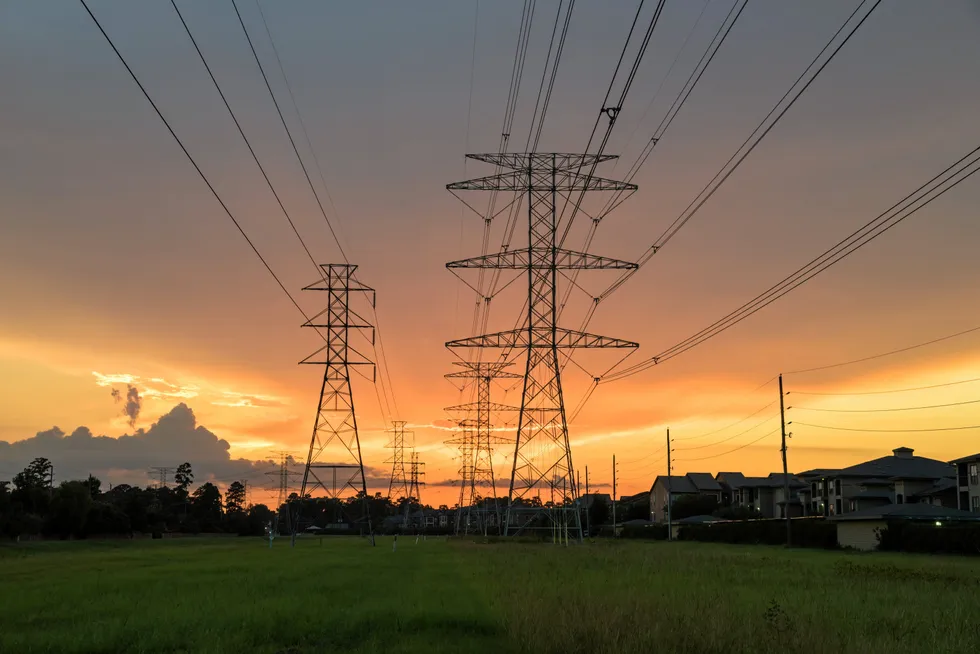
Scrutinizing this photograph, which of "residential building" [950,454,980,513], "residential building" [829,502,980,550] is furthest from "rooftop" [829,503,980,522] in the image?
"residential building" [950,454,980,513]

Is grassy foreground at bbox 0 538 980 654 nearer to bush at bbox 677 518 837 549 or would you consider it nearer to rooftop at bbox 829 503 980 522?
rooftop at bbox 829 503 980 522

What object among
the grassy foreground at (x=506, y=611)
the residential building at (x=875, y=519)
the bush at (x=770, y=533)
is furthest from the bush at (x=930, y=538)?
the grassy foreground at (x=506, y=611)

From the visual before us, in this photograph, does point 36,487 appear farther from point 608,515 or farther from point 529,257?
point 608,515

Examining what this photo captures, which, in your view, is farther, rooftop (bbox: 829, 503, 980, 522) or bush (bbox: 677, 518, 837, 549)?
bush (bbox: 677, 518, 837, 549)

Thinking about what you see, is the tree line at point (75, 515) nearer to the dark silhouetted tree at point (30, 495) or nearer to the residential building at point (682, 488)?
the dark silhouetted tree at point (30, 495)

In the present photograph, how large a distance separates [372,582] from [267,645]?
1572 cm

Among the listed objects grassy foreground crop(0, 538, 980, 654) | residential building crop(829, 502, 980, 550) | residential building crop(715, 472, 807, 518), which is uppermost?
residential building crop(715, 472, 807, 518)

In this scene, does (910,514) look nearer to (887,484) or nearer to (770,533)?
(770,533)

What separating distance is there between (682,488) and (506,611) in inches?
6426

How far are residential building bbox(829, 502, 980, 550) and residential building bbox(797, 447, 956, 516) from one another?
28.8 m

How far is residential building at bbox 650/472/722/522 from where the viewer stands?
17738cm

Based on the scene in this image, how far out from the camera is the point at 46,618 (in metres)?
23.3

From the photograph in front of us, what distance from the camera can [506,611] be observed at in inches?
888

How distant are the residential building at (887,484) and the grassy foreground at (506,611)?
256 ft
